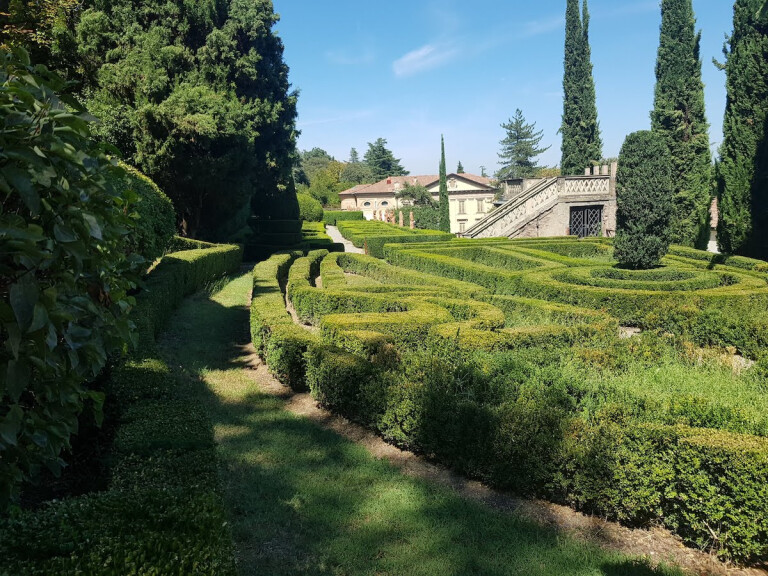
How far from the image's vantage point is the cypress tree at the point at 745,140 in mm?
19969

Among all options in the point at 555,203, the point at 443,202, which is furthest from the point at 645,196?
the point at 443,202

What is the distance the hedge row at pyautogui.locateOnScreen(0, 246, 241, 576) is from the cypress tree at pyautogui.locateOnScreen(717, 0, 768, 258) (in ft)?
72.8

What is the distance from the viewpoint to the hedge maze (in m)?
4.27

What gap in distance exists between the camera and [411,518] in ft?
14.7

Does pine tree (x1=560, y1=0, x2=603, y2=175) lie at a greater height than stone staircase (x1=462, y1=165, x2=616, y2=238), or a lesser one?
greater

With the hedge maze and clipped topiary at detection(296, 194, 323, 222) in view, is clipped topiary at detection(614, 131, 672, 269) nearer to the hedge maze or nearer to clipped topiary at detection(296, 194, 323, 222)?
the hedge maze

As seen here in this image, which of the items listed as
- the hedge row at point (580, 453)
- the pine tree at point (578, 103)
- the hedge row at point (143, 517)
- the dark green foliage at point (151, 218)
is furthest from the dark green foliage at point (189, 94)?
the pine tree at point (578, 103)

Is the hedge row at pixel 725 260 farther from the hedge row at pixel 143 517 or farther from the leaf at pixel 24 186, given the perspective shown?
the leaf at pixel 24 186

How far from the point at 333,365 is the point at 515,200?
24.0 m

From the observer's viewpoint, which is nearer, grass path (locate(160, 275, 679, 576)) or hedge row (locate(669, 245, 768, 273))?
grass path (locate(160, 275, 679, 576))

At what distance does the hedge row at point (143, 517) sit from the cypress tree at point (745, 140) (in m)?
22.2

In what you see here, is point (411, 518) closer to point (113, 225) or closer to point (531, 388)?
point (531, 388)

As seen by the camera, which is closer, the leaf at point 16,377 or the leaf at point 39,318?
the leaf at point 39,318

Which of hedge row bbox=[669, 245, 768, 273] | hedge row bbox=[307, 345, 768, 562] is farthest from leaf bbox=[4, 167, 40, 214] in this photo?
hedge row bbox=[669, 245, 768, 273]
